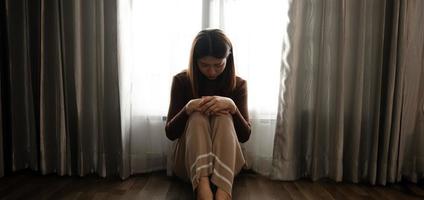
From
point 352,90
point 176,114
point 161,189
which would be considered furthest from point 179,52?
point 352,90

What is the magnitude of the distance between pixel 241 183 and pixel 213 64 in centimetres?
81

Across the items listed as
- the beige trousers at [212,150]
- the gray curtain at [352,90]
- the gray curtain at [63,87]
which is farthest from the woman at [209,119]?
the gray curtain at [63,87]

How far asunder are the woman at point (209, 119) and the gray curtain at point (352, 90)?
421mm

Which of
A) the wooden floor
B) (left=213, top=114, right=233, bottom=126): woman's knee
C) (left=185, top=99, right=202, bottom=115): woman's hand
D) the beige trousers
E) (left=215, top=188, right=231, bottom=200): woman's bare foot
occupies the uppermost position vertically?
(left=185, top=99, right=202, bottom=115): woman's hand

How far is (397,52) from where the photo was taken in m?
1.91

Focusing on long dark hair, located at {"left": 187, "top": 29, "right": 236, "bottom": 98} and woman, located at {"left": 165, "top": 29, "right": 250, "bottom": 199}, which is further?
long dark hair, located at {"left": 187, "top": 29, "right": 236, "bottom": 98}

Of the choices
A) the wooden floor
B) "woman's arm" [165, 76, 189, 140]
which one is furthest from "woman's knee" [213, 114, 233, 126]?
the wooden floor

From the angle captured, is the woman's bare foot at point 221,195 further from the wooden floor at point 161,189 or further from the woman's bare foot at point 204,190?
the wooden floor at point 161,189

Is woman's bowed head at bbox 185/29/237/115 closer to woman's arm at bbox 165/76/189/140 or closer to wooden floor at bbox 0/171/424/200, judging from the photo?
woman's arm at bbox 165/76/189/140

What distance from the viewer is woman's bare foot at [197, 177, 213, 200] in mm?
1393

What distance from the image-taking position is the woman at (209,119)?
4.80 feet

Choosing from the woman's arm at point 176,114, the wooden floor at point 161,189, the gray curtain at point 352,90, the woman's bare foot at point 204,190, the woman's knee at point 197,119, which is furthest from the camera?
the gray curtain at point 352,90

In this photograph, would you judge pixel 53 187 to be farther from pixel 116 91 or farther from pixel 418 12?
pixel 418 12

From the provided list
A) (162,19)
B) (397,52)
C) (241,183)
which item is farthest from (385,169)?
(162,19)
